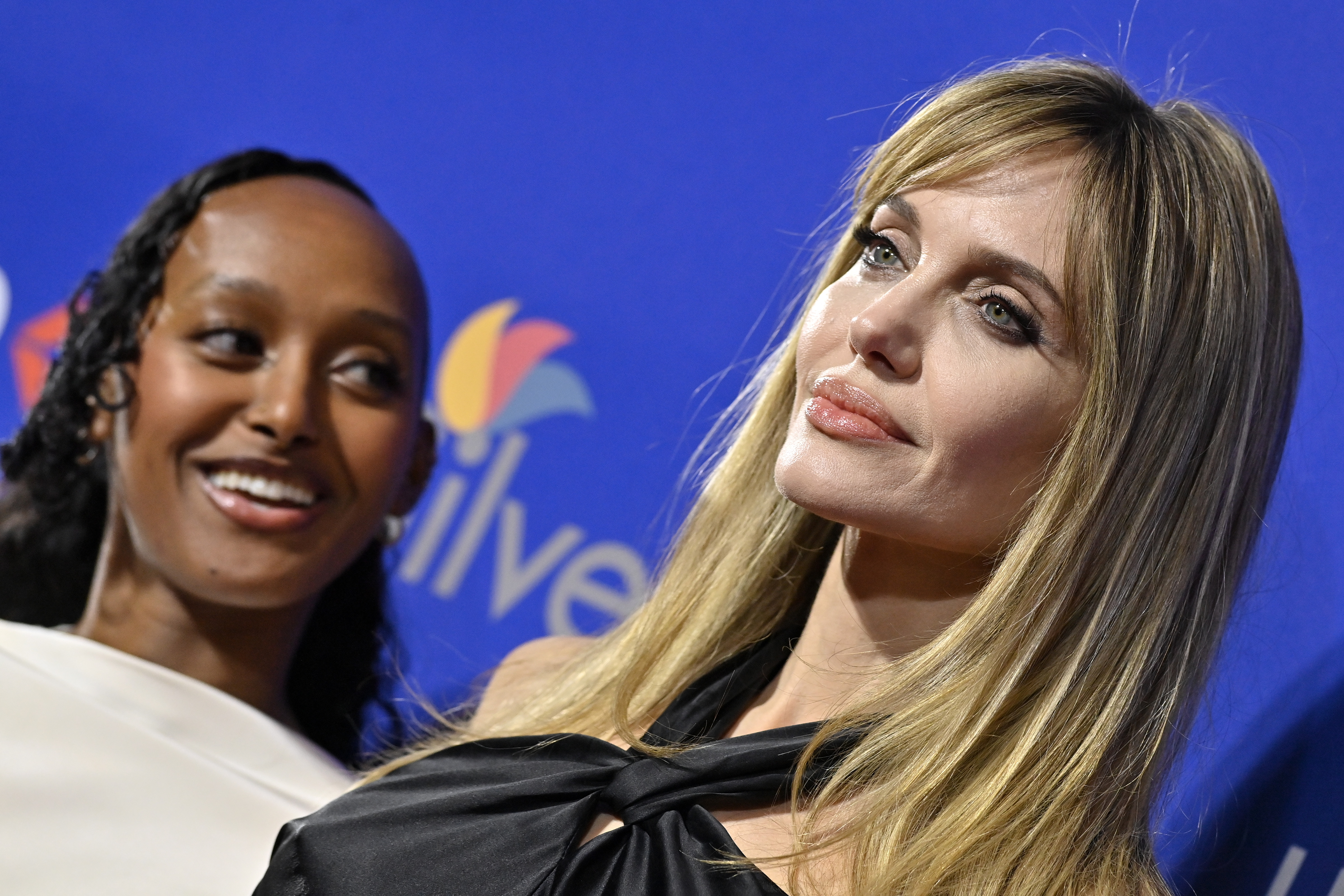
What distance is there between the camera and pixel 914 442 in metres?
1.26

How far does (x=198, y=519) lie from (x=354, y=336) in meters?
0.32

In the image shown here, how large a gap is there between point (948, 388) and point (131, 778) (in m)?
1.07

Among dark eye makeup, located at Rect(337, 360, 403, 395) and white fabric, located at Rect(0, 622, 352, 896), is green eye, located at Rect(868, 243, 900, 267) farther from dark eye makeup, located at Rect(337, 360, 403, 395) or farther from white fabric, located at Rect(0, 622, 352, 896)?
white fabric, located at Rect(0, 622, 352, 896)

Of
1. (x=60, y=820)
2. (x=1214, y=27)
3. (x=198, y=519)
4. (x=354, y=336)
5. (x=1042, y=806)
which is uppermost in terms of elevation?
(x=1214, y=27)

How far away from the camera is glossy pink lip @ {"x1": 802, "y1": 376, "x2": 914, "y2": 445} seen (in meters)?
1.26

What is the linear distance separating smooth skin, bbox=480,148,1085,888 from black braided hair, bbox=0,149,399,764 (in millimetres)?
878

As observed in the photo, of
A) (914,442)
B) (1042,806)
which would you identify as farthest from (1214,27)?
(1042,806)

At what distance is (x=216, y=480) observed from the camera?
1.81 meters

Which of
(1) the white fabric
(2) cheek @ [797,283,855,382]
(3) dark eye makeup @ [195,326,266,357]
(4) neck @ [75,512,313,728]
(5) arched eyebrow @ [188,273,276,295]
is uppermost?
(2) cheek @ [797,283,855,382]

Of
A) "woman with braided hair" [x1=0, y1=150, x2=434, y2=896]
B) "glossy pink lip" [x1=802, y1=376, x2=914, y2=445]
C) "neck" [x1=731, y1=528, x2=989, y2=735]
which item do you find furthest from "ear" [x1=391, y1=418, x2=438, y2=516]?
"glossy pink lip" [x1=802, y1=376, x2=914, y2=445]

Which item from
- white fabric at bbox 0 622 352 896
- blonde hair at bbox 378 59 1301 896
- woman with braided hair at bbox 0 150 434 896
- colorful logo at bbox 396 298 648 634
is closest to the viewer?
blonde hair at bbox 378 59 1301 896

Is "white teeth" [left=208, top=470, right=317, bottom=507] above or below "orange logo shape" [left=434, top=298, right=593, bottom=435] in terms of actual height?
below

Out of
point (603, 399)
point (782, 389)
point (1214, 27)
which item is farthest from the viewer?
point (603, 399)

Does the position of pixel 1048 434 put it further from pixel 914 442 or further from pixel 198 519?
pixel 198 519
